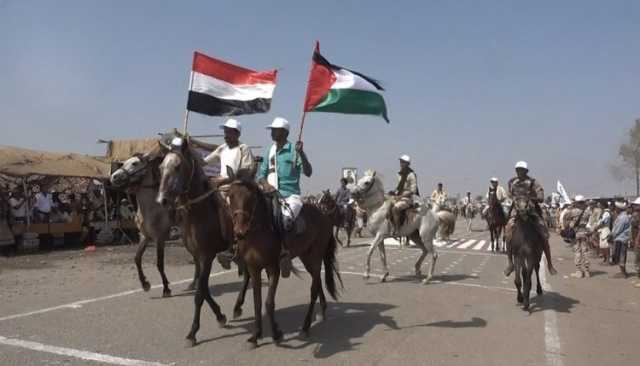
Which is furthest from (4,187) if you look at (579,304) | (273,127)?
(579,304)

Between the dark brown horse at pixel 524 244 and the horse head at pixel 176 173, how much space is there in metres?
5.68

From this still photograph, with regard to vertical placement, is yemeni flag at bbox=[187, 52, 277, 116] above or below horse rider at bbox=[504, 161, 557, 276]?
above

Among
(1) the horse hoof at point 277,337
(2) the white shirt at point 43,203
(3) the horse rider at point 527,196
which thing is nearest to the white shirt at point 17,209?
(2) the white shirt at point 43,203

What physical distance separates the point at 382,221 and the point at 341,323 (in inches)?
179

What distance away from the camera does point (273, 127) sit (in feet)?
22.7

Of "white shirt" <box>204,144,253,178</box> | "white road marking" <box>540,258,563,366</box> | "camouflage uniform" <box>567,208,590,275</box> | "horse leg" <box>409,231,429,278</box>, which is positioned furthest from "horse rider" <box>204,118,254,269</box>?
"camouflage uniform" <box>567,208,590,275</box>

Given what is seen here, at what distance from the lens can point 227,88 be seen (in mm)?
9461

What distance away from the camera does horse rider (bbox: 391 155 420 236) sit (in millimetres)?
11656

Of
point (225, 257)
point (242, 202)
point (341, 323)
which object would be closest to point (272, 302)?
point (242, 202)

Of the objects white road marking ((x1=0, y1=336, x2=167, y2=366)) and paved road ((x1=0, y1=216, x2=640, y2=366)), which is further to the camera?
paved road ((x1=0, y1=216, x2=640, y2=366))

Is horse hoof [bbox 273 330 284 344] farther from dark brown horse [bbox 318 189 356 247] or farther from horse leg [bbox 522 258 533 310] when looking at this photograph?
dark brown horse [bbox 318 189 356 247]

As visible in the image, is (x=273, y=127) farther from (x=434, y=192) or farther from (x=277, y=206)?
(x=434, y=192)

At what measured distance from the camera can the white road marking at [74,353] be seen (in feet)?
17.6

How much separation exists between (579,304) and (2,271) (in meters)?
12.5
